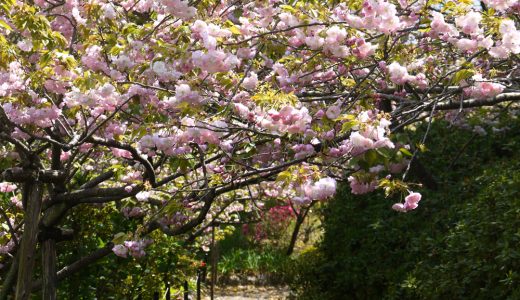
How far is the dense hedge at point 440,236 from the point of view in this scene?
5172mm

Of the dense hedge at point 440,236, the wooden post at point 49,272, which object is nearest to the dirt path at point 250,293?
the dense hedge at point 440,236

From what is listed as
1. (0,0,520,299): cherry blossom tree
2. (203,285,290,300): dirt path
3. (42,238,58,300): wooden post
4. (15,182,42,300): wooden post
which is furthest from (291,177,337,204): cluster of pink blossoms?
(203,285,290,300): dirt path

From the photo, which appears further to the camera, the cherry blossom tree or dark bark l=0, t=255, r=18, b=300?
dark bark l=0, t=255, r=18, b=300

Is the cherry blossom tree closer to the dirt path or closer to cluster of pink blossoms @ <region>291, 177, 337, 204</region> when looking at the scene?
cluster of pink blossoms @ <region>291, 177, 337, 204</region>

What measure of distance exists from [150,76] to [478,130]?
5.31 meters

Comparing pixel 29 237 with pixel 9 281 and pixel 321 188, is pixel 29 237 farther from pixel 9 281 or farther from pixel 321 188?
pixel 321 188

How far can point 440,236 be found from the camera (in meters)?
6.41

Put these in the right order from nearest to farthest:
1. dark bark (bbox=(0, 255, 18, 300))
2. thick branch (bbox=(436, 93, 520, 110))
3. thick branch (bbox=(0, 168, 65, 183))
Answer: thick branch (bbox=(436, 93, 520, 110)), thick branch (bbox=(0, 168, 65, 183)), dark bark (bbox=(0, 255, 18, 300))

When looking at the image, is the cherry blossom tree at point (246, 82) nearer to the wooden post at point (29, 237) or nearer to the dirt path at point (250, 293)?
the wooden post at point (29, 237)

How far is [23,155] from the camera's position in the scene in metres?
5.23

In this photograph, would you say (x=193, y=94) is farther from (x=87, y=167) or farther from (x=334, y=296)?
(x=334, y=296)

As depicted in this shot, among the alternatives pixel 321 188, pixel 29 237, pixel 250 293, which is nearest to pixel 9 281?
pixel 29 237

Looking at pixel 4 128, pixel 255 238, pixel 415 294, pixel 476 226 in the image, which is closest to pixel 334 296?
pixel 415 294

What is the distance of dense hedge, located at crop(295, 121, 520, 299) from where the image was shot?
5172mm
